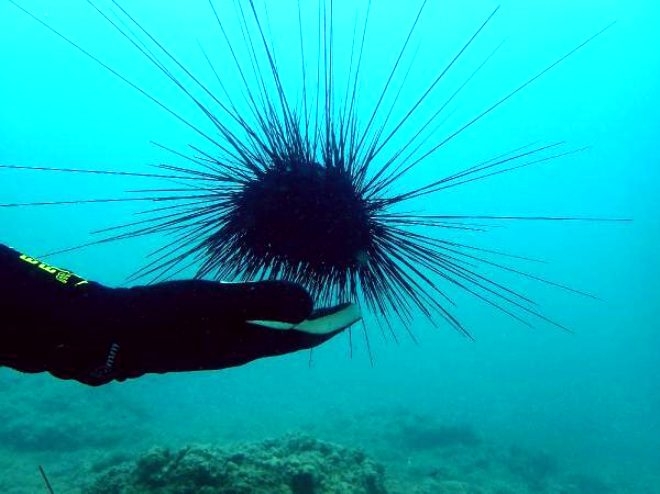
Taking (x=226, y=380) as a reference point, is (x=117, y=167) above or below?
above

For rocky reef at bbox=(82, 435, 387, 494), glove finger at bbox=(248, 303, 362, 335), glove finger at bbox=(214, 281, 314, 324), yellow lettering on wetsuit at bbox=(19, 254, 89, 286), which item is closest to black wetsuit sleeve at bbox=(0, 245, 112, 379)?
yellow lettering on wetsuit at bbox=(19, 254, 89, 286)

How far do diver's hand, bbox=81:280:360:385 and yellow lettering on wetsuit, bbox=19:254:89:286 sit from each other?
181 mm

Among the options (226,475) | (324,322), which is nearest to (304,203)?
(324,322)

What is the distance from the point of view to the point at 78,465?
1238 cm

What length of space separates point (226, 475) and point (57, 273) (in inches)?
125

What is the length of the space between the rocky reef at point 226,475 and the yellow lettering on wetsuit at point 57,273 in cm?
301

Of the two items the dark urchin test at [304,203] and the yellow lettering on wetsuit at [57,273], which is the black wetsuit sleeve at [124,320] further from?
the dark urchin test at [304,203]

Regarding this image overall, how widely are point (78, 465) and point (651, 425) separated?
119ft

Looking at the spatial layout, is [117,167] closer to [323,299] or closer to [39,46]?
[39,46]

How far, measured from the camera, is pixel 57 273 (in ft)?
6.61

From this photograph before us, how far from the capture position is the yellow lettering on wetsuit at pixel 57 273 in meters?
1.96

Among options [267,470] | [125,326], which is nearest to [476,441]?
[267,470]

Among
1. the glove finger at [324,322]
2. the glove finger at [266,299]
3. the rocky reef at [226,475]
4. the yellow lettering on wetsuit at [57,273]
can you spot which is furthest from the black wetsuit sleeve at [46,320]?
the rocky reef at [226,475]

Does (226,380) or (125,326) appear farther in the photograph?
(226,380)
